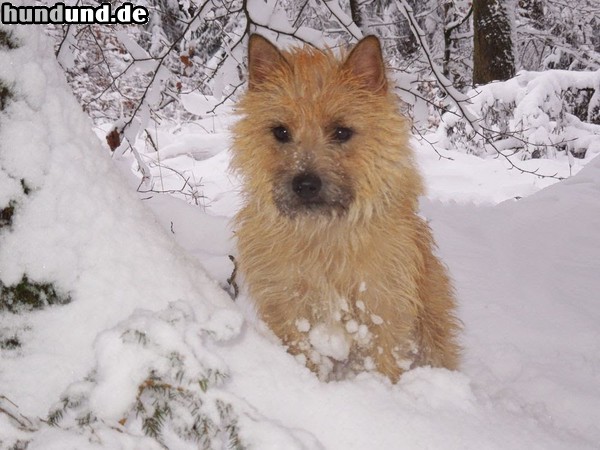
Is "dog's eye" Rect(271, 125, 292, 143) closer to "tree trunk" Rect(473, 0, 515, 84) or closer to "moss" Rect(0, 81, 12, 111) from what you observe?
"moss" Rect(0, 81, 12, 111)

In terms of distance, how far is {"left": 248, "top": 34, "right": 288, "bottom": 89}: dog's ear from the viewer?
291 centimetres

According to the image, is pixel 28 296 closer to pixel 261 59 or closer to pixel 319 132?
pixel 319 132

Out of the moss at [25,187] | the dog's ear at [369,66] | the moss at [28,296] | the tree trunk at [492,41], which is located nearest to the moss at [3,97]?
the moss at [25,187]

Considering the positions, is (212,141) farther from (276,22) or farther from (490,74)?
(276,22)

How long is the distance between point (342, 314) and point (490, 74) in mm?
8542

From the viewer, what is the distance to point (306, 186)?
2.67 meters

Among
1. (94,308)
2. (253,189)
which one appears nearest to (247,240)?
(253,189)

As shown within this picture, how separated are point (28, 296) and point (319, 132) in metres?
1.55

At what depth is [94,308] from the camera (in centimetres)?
180

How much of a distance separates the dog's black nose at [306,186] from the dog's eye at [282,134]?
0.92 feet

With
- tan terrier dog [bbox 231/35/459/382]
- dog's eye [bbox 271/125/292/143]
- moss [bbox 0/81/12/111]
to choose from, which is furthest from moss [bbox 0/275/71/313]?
dog's eye [bbox 271/125/292/143]

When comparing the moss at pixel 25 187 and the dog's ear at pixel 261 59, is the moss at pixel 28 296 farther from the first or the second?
the dog's ear at pixel 261 59

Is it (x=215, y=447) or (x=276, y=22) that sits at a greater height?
(x=276, y=22)

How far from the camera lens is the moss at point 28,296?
1.79 metres
